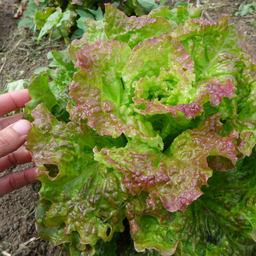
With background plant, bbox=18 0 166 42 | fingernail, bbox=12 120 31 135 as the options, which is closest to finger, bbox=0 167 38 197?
fingernail, bbox=12 120 31 135

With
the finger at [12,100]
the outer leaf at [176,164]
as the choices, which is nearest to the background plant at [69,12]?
the finger at [12,100]

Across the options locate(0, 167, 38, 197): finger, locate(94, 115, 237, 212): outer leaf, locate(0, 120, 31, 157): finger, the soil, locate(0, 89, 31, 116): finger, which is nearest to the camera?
locate(94, 115, 237, 212): outer leaf

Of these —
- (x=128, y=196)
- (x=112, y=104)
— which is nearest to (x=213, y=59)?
(x=112, y=104)

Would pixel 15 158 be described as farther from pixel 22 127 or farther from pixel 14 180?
pixel 22 127

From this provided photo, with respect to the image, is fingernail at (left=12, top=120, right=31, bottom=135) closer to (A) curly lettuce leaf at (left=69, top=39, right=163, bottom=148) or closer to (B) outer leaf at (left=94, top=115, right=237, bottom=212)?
(A) curly lettuce leaf at (left=69, top=39, right=163, bottom=148)

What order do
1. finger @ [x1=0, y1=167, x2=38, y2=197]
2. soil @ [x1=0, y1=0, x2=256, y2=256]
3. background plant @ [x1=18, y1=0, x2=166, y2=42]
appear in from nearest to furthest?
finger @ [x1=0, y1=167, x2=38, y2=197]
soil @ [x1=0, y1=0, x2=256, y2=256]
background plant @ [x1=18, y1=0, x2=166, y2=42]

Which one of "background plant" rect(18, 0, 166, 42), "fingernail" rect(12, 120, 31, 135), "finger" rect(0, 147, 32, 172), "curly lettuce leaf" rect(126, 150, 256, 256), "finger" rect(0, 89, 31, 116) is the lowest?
"curly lettuce leaf" rect(126, 150, 256, 256)

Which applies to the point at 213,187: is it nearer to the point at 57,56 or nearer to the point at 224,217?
the point at 224,217

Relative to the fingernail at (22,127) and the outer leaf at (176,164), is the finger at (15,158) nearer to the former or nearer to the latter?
the fingernail at (22,127)
